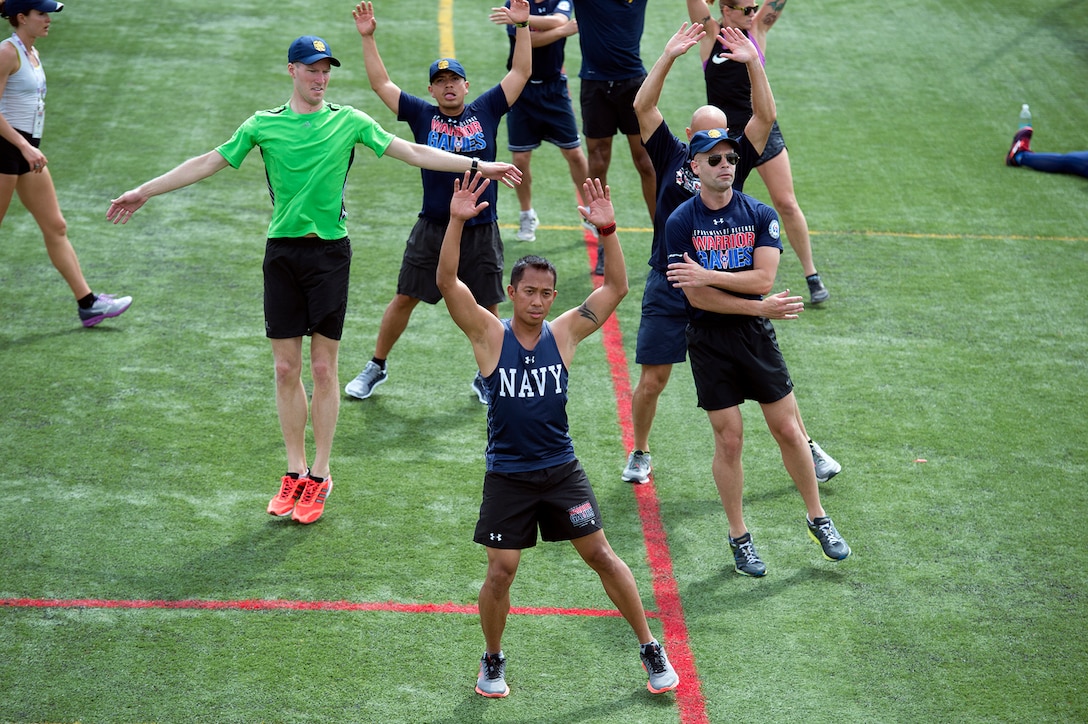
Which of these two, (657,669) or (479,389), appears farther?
(479,389)

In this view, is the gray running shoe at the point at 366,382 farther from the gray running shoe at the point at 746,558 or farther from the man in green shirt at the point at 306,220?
the gray running shoe at the point at 746,558

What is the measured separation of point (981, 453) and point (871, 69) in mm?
7920

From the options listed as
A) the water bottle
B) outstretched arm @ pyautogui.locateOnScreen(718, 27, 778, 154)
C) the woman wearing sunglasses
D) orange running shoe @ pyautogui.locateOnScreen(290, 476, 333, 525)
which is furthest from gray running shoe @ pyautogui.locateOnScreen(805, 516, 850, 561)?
the water bottle

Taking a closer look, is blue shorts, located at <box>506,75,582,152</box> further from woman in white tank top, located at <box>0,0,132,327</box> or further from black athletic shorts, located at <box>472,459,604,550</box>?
black athletic shorts, located at <box>472,459,604,550</box>

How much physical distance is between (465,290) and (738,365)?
1667 mm

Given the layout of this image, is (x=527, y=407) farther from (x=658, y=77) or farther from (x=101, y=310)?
(x=101, y=310)

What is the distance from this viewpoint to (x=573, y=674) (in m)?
5.54

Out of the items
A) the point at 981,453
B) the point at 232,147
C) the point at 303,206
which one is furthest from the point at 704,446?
the point at 232,147

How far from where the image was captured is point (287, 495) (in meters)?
6.71

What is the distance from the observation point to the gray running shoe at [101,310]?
8.70 meters

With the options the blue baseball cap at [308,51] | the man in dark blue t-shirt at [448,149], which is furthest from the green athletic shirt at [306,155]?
the man in dark blue t-shirt at [448,149]

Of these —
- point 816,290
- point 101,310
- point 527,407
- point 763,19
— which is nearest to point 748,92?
point 763,19

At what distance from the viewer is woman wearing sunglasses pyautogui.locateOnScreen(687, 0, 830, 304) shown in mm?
8055

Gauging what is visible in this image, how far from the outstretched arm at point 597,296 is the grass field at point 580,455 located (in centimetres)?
151
